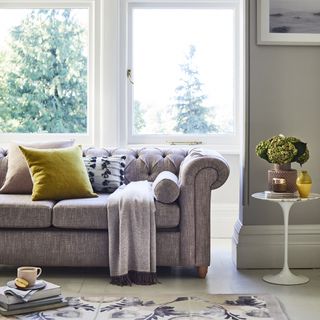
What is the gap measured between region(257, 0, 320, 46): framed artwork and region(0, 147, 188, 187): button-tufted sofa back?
3.28 ft

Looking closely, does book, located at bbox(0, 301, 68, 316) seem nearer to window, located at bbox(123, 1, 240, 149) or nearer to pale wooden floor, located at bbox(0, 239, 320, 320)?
pale wooden floor, located at bbox(0, 239, 320, 320)

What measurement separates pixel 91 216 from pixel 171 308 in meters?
0.86

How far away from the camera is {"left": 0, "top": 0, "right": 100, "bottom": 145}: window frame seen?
17.5ft

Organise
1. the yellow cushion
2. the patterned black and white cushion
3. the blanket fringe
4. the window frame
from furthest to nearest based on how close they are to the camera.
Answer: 1. the window frame
2. the patterned black and white cushion
3. the yellow cushion
4. the blanket fringe

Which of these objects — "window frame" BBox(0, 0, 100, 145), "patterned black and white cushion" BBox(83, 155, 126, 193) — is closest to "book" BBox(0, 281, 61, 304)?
"patterned black and white cushion" BBox(83, 155, 126, 193)

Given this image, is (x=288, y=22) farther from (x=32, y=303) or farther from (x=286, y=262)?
(x=32, y=303)

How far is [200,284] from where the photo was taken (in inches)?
147

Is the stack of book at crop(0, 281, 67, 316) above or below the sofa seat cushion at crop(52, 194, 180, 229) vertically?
below

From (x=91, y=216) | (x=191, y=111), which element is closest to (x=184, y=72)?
(x=191, y=111)

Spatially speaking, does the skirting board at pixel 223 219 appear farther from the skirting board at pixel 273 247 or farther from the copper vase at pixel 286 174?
the copper vase at pixel 286 174

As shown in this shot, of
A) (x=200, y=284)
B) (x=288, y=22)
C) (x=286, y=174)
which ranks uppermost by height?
(x=288, y=22)

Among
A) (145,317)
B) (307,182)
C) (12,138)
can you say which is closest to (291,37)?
(307,182)

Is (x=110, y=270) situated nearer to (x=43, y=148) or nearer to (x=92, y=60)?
(x=43, y=148)

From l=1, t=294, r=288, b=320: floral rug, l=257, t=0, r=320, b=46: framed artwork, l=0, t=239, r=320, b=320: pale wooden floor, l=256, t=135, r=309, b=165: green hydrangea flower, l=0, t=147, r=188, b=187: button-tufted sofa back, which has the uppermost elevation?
l=257, t=0, r=320, b=46: framed artwork
